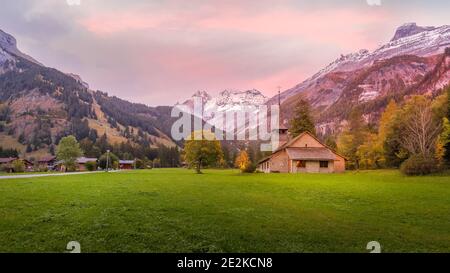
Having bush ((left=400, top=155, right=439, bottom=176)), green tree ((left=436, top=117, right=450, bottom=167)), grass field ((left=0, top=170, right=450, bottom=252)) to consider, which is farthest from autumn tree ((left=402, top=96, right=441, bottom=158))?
grass field ((left=0, top=170, right=450, bottom=252))

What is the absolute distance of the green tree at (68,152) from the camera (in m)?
83.4

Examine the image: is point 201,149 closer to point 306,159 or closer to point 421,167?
point 306,159

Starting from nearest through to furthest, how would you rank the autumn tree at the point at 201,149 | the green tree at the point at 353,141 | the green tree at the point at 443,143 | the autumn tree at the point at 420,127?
1. the green tree at the point at 443,143
2. the autumn tree at the point at 420,127
3. the autumn tree at the point at 201,149
4. the green tree at the point at 353,141

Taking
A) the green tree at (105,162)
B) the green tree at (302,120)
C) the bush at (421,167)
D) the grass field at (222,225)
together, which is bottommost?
the green tree at (105,162)

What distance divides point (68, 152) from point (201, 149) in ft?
138

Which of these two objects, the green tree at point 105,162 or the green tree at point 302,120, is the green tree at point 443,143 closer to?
the green tree at point 302,120

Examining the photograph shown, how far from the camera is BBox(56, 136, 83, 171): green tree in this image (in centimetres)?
8344

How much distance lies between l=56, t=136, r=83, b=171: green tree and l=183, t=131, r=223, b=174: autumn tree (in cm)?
3874

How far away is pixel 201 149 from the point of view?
2427 inches

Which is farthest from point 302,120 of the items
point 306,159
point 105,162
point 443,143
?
point 105,162

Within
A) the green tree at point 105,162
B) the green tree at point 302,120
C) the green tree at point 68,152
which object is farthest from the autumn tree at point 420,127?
the green tree at point 105,162

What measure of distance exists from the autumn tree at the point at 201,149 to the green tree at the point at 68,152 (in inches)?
1525

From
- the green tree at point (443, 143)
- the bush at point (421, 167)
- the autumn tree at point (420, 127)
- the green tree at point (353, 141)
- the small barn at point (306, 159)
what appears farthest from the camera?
the green tree at point (353, 141)

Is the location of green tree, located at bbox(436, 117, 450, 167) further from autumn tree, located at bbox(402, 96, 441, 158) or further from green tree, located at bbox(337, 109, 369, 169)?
green tree, located at bbox(337, 109, 369, 169)
